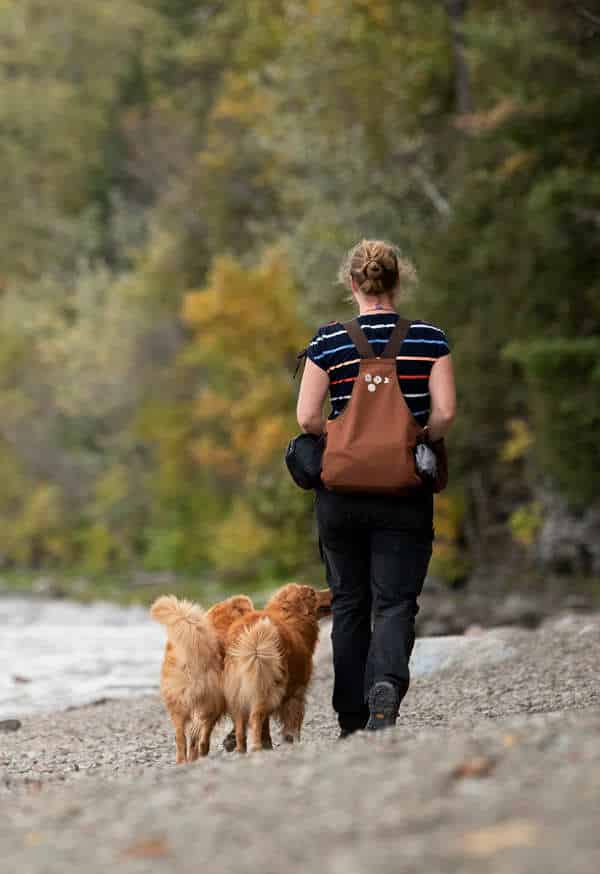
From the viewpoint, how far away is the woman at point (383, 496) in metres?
7.82

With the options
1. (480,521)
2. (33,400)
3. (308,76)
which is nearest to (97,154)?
(33,400)

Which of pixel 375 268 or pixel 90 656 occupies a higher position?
pixel 375 268

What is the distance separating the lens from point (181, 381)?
46.4 metres

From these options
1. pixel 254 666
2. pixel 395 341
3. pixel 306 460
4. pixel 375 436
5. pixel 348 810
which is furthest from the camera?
pixel 254 666

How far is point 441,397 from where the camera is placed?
779 cm

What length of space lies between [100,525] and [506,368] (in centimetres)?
2188

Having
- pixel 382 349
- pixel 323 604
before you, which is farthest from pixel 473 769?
pixel 323 604

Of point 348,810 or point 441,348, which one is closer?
point 348,810

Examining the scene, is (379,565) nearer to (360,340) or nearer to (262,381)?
(360,340)

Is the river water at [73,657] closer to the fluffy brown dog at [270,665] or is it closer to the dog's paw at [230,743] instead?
the dog's paw at [230,743]

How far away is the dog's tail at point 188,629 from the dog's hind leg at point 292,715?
0.57 meters

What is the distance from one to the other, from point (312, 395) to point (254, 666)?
4.54 ft

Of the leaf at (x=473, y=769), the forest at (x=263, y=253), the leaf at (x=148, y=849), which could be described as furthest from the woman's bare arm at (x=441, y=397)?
the forest at (x=263, y=253)

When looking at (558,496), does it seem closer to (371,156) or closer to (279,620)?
(371,156)
